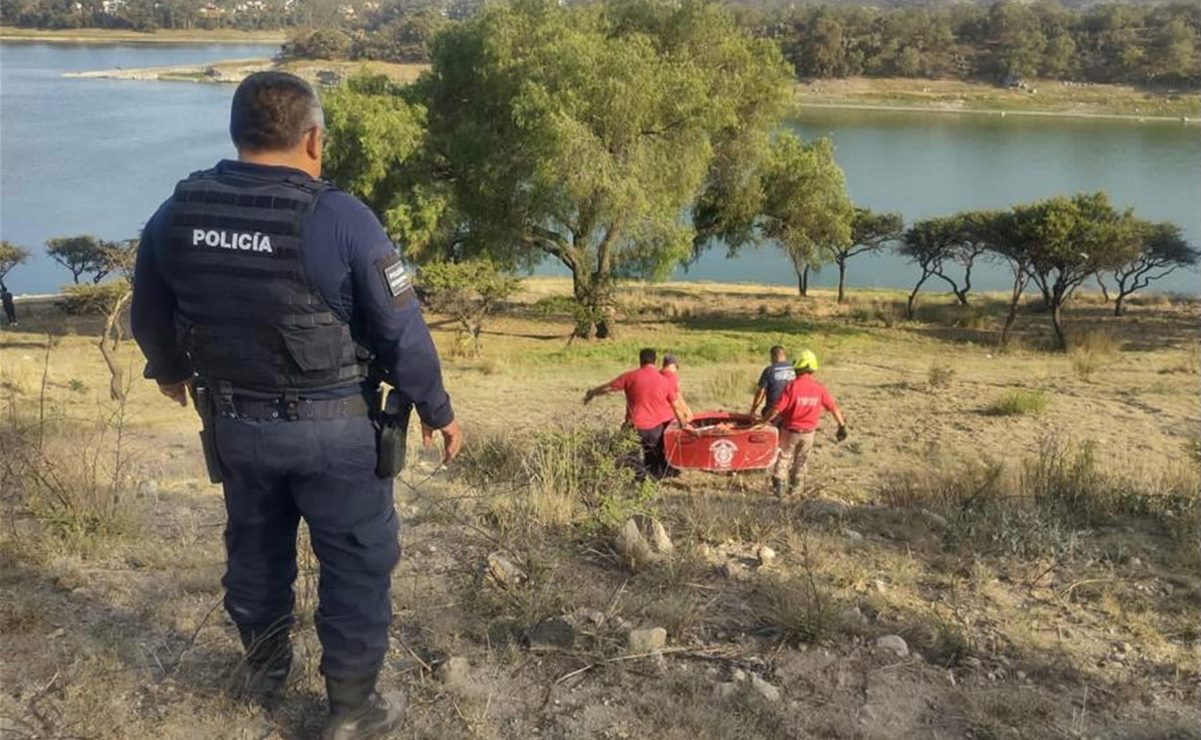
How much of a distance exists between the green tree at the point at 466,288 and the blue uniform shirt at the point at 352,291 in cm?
1523

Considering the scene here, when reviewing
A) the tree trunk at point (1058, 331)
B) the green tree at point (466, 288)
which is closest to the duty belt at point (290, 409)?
the green tree at point (466, 288)

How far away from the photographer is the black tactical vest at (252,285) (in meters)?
2.15

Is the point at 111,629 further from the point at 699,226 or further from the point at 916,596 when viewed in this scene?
the point at 699,226

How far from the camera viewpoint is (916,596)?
3592 mm

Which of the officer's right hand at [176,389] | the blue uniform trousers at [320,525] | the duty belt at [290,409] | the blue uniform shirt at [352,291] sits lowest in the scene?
the blue uniform trousers at [320,525]

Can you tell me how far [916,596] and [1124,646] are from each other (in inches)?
27.6

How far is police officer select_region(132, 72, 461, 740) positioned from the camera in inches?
85.6

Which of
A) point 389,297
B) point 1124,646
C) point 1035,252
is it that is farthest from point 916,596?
point 1035,252

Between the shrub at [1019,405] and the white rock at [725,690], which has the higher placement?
the white rock at [725,690]

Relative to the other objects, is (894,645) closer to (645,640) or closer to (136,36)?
(645,640)

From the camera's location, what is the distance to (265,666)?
258 centimetres

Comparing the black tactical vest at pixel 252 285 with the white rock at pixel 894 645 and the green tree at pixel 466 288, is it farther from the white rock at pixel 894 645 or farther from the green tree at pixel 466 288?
the green tree at pixel 466 288

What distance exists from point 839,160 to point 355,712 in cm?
4605

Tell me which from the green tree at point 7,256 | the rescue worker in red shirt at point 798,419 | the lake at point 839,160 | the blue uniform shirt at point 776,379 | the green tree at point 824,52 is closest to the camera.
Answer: the rescue worker in red shirt at point 798,419
